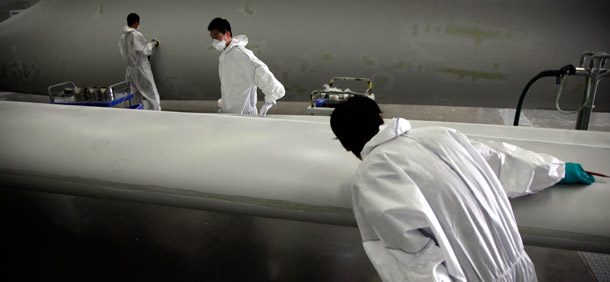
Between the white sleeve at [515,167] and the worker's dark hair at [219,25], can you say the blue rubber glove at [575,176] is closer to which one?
the white sleeve at [515,167]

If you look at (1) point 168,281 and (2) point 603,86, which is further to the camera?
(2) point 603,86

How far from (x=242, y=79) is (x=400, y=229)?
1.78 meters

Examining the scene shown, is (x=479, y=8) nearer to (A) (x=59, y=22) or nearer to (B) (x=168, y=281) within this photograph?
(B) (x=168, y=281)

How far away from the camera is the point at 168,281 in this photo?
158 cm

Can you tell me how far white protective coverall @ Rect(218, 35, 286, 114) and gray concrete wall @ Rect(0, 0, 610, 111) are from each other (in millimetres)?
539

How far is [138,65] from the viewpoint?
10.3ft

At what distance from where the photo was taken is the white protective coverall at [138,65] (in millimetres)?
2941

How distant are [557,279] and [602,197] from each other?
703mm

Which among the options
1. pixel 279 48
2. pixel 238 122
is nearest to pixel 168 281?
pixel 238 122

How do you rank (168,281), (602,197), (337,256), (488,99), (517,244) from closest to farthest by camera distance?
(517,244)
(602,197)
(168,281)
(337,256)
(488,99)

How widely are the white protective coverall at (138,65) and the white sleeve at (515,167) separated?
265 centimetres

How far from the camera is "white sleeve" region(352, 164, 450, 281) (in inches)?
27.2

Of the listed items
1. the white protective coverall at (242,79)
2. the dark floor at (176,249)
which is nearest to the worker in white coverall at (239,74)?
the white protective coverall at (242,79)

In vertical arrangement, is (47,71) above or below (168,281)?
above
